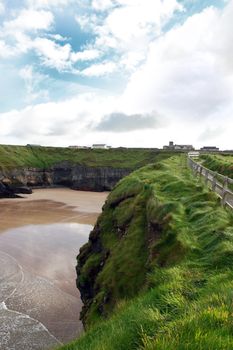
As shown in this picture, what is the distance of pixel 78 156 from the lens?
12725cm

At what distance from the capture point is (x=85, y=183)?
370 feet

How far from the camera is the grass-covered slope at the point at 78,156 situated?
115 meters

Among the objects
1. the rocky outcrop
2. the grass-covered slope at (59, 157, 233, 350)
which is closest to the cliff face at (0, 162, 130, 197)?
the rocky outcrop

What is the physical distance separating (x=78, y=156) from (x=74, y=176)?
13942 millimetres

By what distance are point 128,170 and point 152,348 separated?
112 meters

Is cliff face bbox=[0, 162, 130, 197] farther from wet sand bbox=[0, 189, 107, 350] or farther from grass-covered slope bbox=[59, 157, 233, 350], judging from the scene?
grass-covered slope bbox=[59, 157, 233, 350]

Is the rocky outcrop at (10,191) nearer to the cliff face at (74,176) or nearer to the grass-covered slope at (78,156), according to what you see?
the cliff face at (74,176)

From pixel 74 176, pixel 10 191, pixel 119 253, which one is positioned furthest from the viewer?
pixel 74 176

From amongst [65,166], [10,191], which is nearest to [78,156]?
[65,166]

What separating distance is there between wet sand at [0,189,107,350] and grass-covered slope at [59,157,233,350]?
408 centimetres

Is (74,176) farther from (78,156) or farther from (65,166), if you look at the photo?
(78,156)

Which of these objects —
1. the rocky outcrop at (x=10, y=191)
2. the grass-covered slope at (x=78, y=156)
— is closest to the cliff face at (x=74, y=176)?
the grass-covered slope at (x=78, y=156)

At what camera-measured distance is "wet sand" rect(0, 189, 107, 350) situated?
1978cm

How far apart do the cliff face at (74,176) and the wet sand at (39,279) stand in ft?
172
